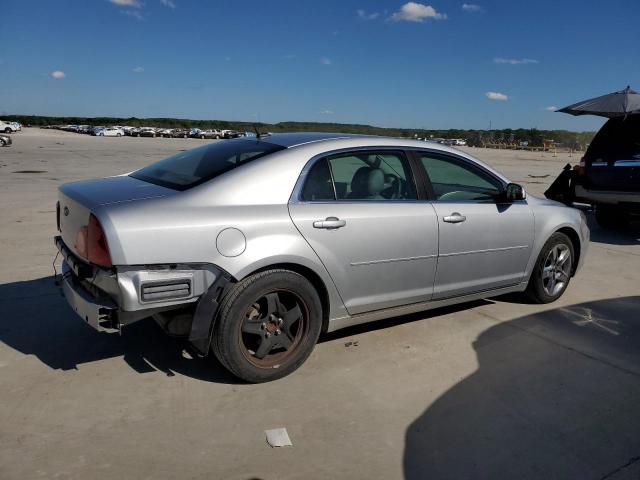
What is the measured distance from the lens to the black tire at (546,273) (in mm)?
4936

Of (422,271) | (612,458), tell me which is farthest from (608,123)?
(612,458)

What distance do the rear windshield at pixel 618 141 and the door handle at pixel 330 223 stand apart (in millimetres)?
6356

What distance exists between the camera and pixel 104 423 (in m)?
2.97

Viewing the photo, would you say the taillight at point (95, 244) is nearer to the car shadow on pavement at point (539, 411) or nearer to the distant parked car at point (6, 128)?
the car shadow on pavement at point (539, 411)

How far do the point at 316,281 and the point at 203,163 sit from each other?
1.15 m

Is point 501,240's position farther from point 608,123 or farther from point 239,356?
point 608,123

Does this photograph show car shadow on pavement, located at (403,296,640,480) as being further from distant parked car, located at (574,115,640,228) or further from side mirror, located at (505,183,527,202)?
distant parked car, located at (574,115,640,228)

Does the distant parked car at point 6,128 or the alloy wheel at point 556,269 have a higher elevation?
the alloy wheel at point 556,269

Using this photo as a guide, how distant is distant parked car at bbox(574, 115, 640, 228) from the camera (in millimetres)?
7988

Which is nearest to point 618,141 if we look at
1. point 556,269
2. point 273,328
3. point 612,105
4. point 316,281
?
point 612,105

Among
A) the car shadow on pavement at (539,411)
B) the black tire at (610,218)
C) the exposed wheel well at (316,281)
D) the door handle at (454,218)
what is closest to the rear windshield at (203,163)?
the exposed wheel well at (316,281)

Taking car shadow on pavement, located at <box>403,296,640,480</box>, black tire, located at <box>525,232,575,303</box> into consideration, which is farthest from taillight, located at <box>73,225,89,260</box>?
black tire, located at <box>525,232,575,303</box>

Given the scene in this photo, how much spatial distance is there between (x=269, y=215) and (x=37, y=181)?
12.7 metres

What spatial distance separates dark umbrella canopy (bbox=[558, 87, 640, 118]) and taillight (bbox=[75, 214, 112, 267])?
8095mm
